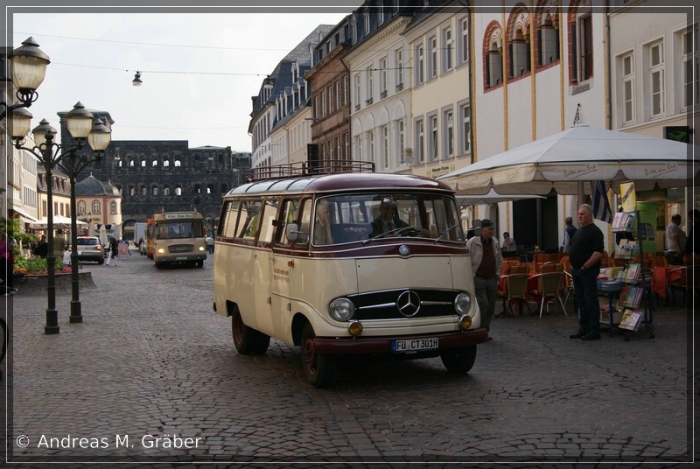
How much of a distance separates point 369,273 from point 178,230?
4006 cm

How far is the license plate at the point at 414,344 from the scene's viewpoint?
9844 mm

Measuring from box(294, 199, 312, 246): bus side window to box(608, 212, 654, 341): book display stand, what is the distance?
17.1ft

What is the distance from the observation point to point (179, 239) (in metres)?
48.4

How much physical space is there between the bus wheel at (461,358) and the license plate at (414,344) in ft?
1.79

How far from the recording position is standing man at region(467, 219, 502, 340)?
523 inches

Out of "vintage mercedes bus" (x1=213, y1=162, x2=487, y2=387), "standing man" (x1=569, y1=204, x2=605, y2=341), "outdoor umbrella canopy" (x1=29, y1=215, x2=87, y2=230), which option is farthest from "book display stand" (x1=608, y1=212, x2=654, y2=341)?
"outdoor umbrella canopy" (x1=29, y1=215, x2=87, y2=230)

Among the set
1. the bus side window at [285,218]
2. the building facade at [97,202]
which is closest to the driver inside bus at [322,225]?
the bus side window at [285,218]

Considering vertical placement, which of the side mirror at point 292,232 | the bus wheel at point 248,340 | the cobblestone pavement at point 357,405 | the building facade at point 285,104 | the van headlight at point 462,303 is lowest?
the cobblestone pavement at point 357,405

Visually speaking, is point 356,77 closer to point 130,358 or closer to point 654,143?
point 654,143

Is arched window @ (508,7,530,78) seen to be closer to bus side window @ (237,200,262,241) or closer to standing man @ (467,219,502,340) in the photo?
standing man @ (467,219,502,340)

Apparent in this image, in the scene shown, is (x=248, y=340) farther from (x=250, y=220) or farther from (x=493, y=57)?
(x=493, y=57)

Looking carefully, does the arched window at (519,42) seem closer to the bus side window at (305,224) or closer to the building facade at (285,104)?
the bus side window at (305,224)

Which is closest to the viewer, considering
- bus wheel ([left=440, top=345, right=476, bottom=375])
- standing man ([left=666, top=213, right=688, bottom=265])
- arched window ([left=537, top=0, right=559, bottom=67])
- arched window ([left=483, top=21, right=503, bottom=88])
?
bus wheel ([left=440, top=345, right=476, bottom=375])

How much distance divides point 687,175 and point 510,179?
2.87m
